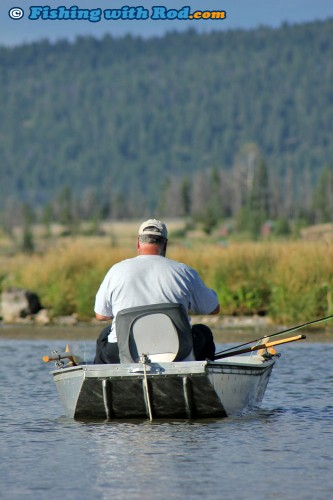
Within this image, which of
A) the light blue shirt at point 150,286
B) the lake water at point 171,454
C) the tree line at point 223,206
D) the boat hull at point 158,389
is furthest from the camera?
the tree line at point 223,206

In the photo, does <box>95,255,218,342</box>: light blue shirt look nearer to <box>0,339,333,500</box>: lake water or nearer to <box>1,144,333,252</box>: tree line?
<box>0,339,333,500</box>: lake water

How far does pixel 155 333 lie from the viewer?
11.2 meters

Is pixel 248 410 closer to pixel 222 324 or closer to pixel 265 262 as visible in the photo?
pixel 222 324

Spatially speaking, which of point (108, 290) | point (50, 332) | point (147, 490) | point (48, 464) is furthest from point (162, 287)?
point (50, 332)

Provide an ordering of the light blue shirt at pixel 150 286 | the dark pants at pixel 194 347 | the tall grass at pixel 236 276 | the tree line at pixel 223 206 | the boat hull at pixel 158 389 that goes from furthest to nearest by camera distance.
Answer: the tree line at pixel 223 206 < the tall grass at pixel 236 276 < the dark pants at pixel 194 347 < the light blue shirt at pixel 150 286 < the boat hull at pixel 158 389

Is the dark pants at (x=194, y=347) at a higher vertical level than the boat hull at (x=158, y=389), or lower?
higher

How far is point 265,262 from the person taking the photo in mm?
27234

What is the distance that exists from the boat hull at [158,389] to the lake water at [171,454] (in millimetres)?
138

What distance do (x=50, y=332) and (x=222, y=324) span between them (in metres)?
3.42

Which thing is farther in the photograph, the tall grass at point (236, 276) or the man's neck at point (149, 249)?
the tall grass at point (236, 276)

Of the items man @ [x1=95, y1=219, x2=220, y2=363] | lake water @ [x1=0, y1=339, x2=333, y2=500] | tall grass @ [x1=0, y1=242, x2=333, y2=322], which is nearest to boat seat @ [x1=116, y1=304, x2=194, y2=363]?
man @ [x1=95, y1=219, x2=220, y2=363]

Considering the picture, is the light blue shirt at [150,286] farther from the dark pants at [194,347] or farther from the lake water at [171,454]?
the lake water at [171,454]

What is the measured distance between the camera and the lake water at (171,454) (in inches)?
326

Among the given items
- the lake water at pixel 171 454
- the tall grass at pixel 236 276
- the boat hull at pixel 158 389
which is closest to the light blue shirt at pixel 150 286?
the boat hull at pixel 158 389
